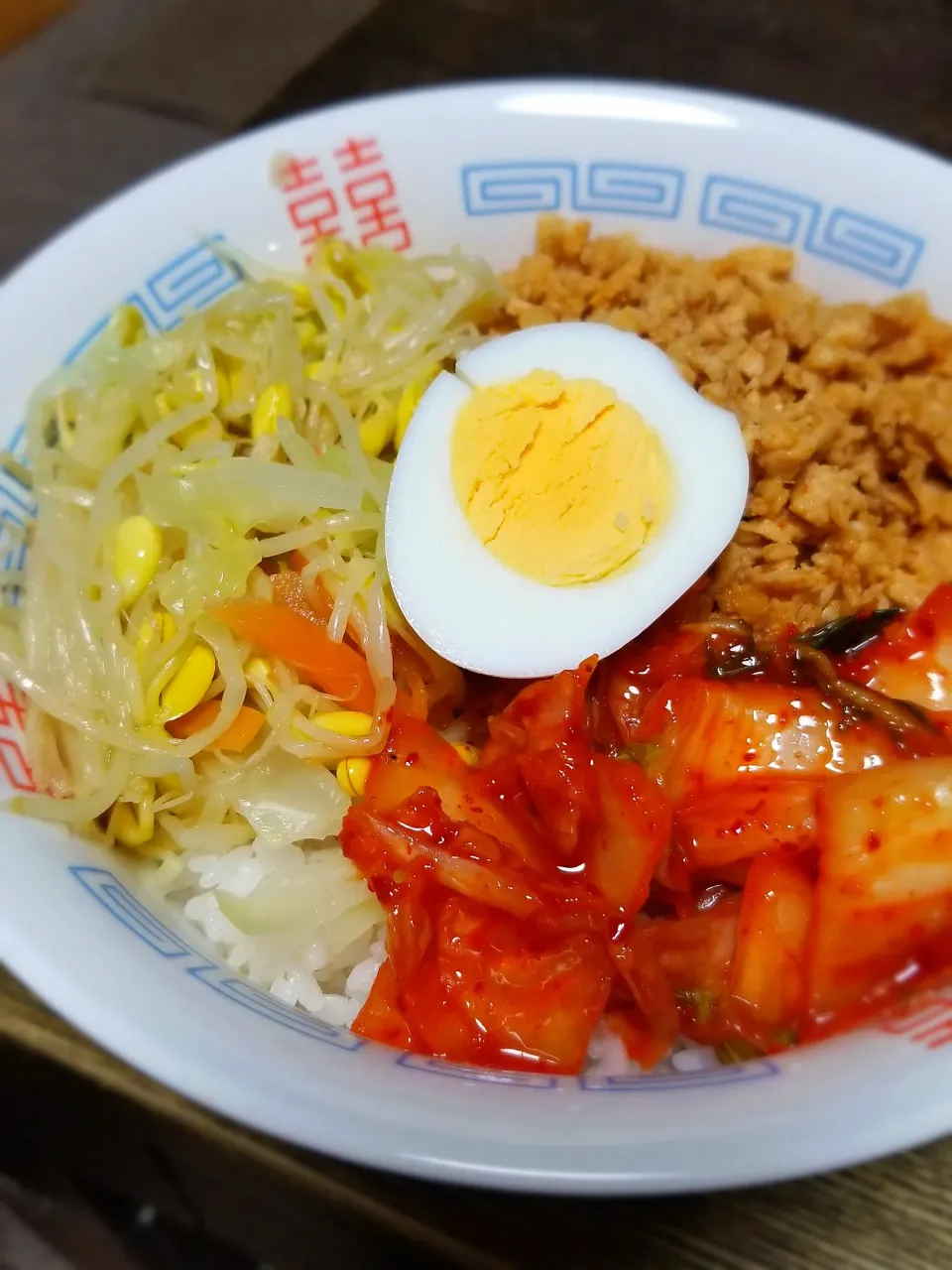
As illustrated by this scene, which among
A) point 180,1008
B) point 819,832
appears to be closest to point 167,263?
point 180,1008

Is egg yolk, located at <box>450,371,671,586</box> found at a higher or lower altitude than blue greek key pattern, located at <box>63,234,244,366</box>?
lower

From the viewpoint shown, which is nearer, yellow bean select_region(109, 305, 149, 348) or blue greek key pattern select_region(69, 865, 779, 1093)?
blue greek key pattern select_region(69, 865, 779, 1093)

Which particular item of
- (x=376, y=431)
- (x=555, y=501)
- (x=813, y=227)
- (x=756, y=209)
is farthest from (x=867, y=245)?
(x=376, y=431)

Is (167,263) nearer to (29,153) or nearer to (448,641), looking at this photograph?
(448,641)

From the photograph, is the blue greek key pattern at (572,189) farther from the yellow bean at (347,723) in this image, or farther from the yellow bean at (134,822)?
the yellow bean at (134,822)

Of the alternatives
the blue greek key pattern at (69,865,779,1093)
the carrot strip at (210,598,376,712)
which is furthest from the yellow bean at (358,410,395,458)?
the blue greek key pattern at (69,865,779,1093)

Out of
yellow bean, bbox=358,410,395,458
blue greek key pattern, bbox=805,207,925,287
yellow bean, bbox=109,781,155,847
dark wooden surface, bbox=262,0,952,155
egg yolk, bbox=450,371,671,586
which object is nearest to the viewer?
yellow bean, bbox=109,781,155,847

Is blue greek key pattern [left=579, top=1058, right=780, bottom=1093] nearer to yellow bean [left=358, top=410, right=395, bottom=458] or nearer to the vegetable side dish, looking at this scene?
the vegetable side dish
